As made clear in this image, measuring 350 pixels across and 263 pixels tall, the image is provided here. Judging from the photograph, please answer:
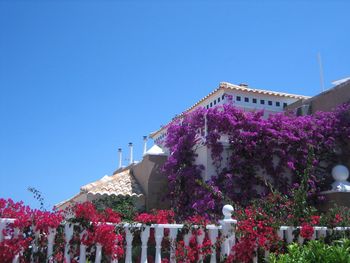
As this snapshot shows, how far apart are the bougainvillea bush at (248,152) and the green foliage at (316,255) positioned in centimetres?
504

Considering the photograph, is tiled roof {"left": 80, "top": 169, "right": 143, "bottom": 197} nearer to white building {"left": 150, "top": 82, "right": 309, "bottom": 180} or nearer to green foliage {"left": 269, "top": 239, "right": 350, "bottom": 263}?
white building {"left": 150, "top": 82, "right": 309, "bottom": 180}

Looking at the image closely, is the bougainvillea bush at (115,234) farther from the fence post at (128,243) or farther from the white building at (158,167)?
the white building at (158,167)

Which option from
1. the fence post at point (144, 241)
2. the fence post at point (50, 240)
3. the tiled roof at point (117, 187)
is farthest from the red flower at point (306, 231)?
the tiled roof at point (117, 187)

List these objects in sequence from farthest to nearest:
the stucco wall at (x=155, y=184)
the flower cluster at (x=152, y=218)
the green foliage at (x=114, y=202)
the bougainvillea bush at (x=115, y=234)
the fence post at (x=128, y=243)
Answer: the stucco wall at (x=155, y=184)
the green foliage at (x=114, y=202)
the flower cluster at (x=152, y=218)
the fence post at (x=128, y=243)
the bougainvillea bush at (x=115, y=234)

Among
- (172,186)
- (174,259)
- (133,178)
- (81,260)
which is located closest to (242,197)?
(172,186)

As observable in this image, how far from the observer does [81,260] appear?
5.68 metres

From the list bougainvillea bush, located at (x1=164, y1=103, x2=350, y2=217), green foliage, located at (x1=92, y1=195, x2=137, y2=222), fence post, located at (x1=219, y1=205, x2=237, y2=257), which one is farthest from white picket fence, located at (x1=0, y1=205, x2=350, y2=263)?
green foliage, located at (x1=92, y1=195, x2=137, y2=222)

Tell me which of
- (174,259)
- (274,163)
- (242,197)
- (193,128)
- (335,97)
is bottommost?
(174,259)

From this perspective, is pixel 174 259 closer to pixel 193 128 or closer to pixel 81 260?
pixel 81 260

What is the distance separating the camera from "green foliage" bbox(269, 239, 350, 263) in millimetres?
6105

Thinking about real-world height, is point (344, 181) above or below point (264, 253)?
above

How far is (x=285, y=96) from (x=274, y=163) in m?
5.20

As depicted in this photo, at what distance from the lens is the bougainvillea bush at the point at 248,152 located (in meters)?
12.1

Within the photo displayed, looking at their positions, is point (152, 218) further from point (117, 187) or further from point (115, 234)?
point (117, 187)
